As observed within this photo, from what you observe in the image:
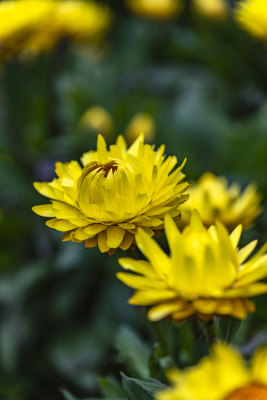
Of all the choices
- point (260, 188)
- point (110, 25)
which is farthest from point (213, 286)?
point (110, 25)

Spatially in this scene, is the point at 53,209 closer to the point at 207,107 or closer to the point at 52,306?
the point at 52,306

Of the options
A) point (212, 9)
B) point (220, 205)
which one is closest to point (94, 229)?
point (220, 205)

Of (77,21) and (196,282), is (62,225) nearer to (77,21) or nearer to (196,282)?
(196,282)

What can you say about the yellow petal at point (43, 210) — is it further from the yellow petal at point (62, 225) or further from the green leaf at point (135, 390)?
the green leaf at point (135, 390)

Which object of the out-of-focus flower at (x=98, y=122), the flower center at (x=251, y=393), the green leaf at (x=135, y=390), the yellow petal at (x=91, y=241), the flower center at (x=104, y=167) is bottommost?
the flower center at (x=251, y=393)

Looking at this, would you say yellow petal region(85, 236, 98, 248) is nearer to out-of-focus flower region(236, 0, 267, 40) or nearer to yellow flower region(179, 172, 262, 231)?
yellow flower region(179, 172, 262, 231)

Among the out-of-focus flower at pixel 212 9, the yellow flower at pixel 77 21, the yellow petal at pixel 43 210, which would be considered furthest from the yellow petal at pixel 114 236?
the out-of-focus flower at pixel 212 9
